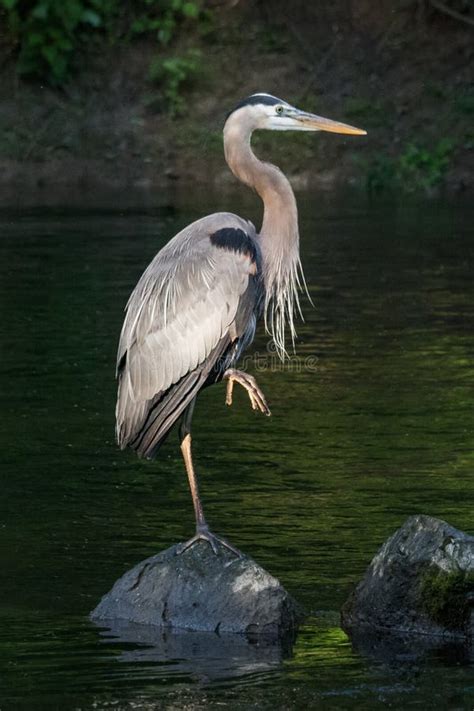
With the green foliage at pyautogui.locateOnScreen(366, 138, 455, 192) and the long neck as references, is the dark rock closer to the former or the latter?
the long neck

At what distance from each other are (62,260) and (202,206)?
386cm

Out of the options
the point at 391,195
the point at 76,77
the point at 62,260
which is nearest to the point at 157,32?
the point at 76,77

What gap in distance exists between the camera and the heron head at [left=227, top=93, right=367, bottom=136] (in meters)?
8.77

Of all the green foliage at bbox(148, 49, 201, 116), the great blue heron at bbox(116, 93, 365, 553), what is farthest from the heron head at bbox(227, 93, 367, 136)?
the green foliage at bbox(148, 49, 201, 116)

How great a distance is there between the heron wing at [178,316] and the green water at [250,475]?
3.02 feet

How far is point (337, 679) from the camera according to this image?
6879mm

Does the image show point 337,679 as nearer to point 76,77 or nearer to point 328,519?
point 328,519

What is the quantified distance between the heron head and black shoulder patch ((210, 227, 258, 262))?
0.69m

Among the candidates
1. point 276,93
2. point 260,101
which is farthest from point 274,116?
point 276,93

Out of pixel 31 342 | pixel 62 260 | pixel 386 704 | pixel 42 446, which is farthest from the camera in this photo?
pixel 62 260

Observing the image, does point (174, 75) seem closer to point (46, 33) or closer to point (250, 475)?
point (46, 33)

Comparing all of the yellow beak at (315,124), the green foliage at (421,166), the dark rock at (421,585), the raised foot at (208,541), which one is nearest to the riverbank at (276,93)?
the green foliage at (421,166)

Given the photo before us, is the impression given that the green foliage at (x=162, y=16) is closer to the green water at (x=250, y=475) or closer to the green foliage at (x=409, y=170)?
the green foliage at (x=409, y=170)

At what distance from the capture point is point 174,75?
A: 2503cm
